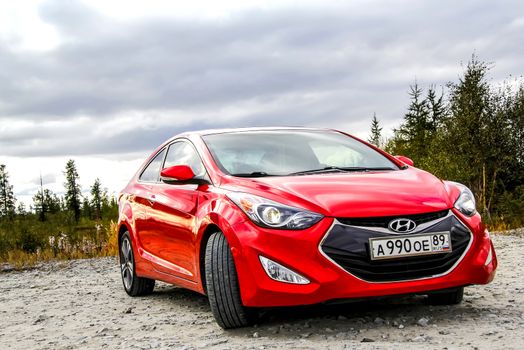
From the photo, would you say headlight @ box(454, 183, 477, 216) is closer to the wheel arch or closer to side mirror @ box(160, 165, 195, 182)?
the wheel arch

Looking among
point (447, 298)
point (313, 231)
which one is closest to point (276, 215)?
point (313, 231)

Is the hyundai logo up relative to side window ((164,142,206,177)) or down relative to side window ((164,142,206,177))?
down

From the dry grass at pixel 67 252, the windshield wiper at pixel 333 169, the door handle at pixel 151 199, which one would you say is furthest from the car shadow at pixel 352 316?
the dry grass at pixel 67 252

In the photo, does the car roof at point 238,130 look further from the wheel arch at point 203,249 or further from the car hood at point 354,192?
the wheel arch at point 203,249

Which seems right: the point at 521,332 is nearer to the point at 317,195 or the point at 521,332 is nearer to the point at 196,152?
the point at 317,195

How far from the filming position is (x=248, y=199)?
470 cm

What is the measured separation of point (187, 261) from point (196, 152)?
0.96 meters

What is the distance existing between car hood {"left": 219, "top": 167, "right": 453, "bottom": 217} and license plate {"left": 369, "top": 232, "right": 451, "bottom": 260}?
161 millimetres

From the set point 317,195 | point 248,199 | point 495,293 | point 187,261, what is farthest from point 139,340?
point 495,293

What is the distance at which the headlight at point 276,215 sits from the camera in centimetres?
444

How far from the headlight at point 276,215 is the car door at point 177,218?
0.81 metres

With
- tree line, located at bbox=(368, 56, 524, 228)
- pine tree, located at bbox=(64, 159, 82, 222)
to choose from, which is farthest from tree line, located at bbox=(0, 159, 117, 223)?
tree line, located at bbox=(368, 56, 524, 228)

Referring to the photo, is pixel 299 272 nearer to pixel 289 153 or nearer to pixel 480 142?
pixel 289 153

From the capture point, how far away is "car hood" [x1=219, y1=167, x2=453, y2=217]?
4.48 metres
